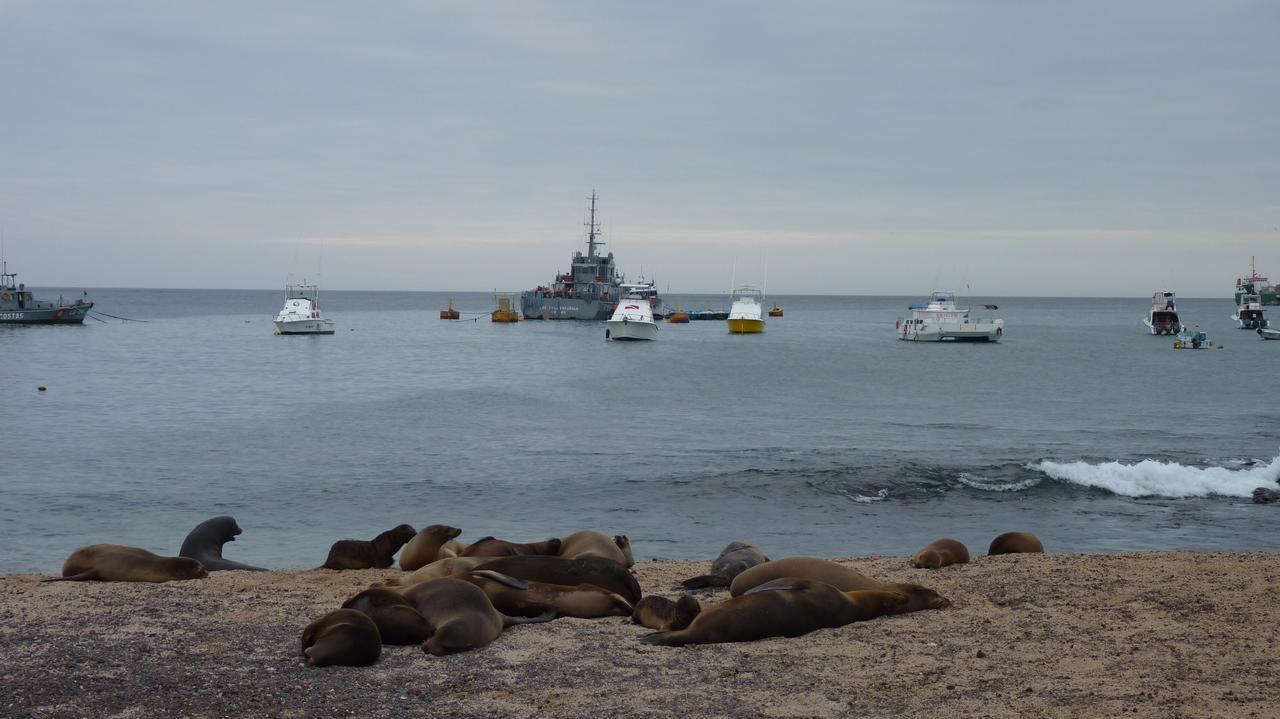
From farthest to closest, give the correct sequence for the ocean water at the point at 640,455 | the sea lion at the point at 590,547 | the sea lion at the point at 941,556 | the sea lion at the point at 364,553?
the ocean water at the point at 640,455, the sea lion at the point at 364,553, the sea lion at the point at 941,556, the sea lion at the point at 590,547

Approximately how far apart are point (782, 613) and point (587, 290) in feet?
328

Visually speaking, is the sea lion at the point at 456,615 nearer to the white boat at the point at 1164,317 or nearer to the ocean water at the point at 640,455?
the ocean water at the point at 640,455

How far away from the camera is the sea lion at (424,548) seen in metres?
10.6

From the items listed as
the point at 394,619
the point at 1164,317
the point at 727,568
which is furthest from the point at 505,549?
the point at 1164,317

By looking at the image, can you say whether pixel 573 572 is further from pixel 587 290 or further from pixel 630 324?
pixel 587 290

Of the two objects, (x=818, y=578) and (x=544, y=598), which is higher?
(x=818, y=578)

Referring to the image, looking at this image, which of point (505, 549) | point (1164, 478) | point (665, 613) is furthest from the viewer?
point (1164, 478)

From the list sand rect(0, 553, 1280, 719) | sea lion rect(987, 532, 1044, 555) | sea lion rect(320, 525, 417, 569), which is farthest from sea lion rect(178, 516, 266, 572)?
sea lion rect(987, 532, 1044, 555)

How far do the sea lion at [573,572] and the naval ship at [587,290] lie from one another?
316 feet

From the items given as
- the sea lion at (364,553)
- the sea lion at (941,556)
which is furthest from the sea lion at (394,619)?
the sea lion at (941,556)

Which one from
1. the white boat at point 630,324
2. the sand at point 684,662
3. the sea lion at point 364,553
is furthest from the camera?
the white boat at point 630,324

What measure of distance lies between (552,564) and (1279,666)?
5.02 meters

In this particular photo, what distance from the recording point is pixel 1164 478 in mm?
19297

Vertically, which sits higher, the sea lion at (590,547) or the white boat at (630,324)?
the white boat at (630,324)
